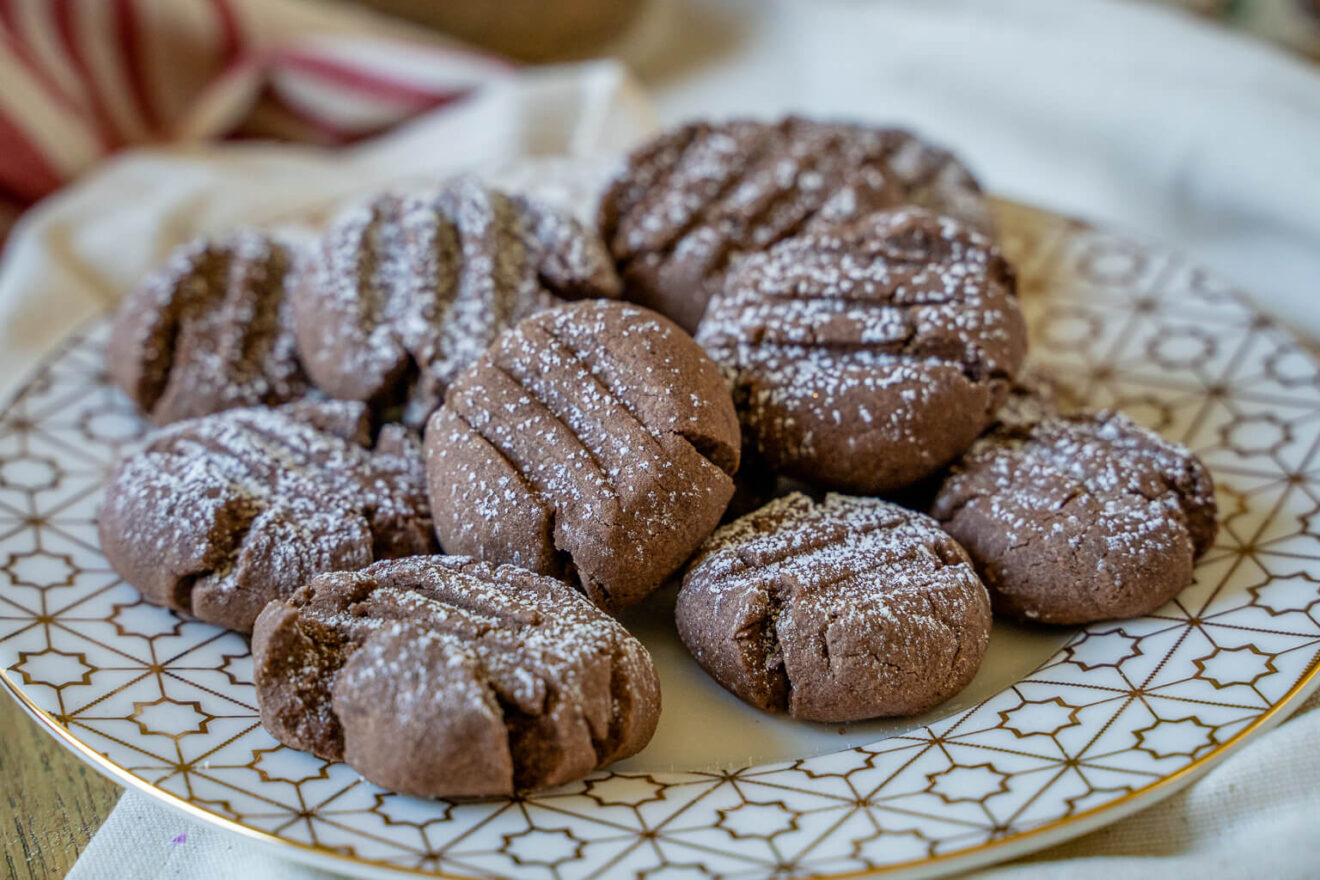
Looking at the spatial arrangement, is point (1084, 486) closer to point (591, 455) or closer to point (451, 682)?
point (591, 455)

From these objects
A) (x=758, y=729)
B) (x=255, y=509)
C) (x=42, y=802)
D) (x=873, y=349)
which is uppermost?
(x=873, y=349)

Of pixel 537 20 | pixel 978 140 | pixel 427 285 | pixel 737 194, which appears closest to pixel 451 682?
pixel 427 285

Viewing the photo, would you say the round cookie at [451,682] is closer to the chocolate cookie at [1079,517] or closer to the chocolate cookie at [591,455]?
the chocolate cookie at [591,455]

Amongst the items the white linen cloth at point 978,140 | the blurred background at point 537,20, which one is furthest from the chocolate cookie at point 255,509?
the blurred background at point 537,20

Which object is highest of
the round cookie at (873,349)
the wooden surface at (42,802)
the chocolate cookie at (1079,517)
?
the round cookie at (873,349)

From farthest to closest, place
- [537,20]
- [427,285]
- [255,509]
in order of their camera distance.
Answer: [537,20], [427,285], [255,509]

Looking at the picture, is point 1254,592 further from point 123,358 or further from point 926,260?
point 123,358
